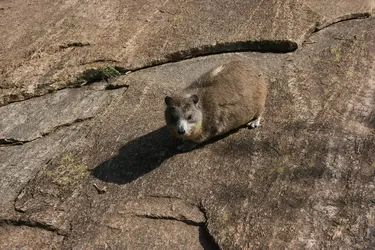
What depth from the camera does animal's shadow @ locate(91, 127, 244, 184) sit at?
5383mm

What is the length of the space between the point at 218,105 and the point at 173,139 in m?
0.74

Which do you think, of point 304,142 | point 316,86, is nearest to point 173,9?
point 316,86

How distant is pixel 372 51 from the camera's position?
→ 635cm

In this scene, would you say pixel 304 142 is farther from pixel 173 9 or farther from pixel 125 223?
pixel 173 9

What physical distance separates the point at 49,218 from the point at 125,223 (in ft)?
3.02

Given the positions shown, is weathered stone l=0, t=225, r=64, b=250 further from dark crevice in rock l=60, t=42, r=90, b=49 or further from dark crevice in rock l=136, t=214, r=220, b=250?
dark crevice in rock l=60, t=42, r=90, b=49

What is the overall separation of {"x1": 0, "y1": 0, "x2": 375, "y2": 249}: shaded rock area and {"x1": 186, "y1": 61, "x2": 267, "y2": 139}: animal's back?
0.21 metres

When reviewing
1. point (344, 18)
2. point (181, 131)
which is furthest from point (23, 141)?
point (344, 18)

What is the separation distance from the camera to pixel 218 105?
18.2ft

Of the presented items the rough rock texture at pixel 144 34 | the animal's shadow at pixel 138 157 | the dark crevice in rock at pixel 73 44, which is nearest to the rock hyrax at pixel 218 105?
the animal's shadow at pixel 138 157

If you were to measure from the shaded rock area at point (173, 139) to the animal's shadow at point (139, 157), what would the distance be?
2 centimetres

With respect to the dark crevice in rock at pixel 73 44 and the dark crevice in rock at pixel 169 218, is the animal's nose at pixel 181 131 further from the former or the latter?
the dark crevice in rock at pixel 73 44

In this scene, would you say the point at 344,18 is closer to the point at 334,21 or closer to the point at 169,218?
the point at 334,21

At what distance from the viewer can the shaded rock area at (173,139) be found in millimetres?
4535
